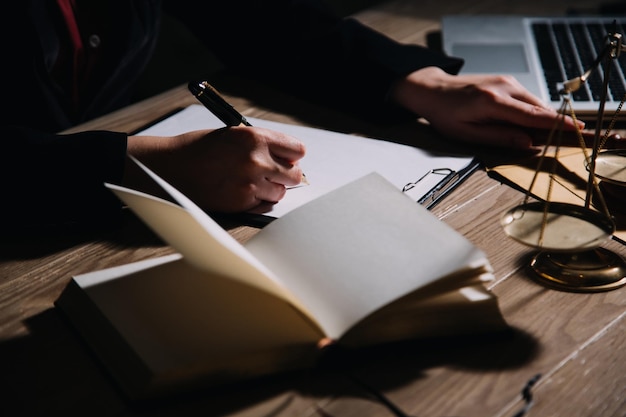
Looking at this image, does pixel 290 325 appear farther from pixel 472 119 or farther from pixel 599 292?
pixel 472 119

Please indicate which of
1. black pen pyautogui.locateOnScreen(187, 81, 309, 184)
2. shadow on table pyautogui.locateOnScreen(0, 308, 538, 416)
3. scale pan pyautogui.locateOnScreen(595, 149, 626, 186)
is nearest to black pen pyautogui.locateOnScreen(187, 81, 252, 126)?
black pen pyautogui.locateOnScreen(187, 81, 309, 184)

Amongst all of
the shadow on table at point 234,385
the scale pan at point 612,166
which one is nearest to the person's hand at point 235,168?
the shadow on table at point 234,385

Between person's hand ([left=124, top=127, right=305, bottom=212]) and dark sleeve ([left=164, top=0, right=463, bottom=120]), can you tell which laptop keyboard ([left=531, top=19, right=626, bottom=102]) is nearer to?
dark sleeve ([left=164, top=0, right=463, bottom=120])

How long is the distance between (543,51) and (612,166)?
0.53 m

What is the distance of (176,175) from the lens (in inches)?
35.6

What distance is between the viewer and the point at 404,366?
64 centimetres

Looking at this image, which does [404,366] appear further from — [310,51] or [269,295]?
[310,51]

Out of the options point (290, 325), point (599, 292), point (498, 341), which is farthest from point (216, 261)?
point (599, 292)

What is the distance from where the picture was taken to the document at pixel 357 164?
0.91 m

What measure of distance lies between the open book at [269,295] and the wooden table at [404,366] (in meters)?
0.02

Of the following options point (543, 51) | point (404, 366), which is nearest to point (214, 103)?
point (404, 366)

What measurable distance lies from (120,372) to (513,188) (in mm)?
572

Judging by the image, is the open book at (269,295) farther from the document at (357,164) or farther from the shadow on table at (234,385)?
the document at (357,164)

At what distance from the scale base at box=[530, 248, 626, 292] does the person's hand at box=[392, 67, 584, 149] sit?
10.7 inches
